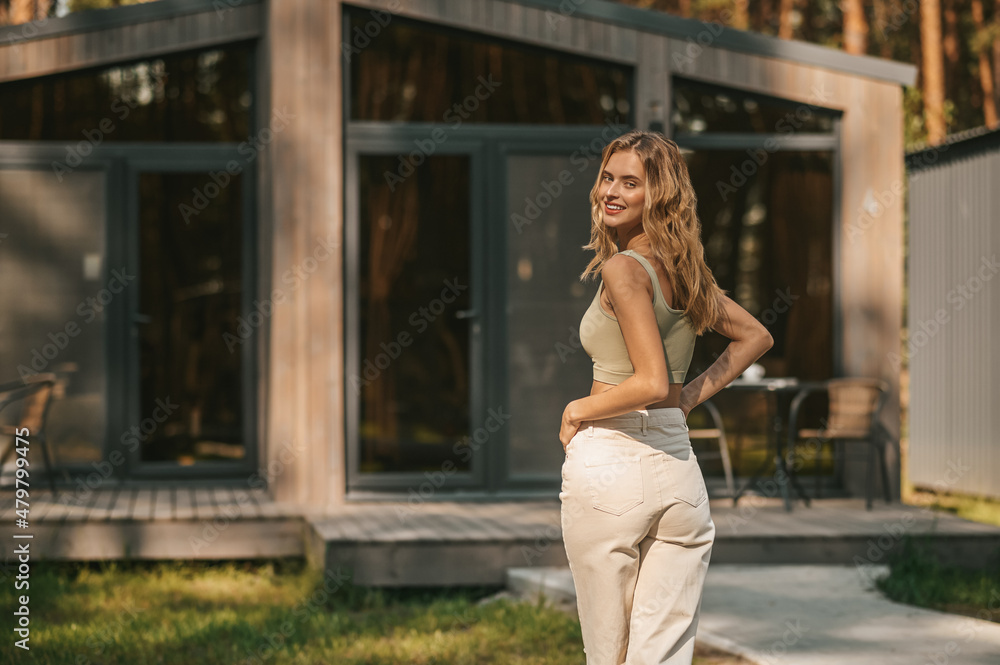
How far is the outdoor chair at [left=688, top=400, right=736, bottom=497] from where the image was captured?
22.1 ft

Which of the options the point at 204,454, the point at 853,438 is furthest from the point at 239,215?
the point at 853,438

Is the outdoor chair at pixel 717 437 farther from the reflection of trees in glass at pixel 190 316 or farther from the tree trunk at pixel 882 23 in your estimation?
the tree trunk at pixel 882 23

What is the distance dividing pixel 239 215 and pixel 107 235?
86cm

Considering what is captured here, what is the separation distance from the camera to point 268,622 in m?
4.76

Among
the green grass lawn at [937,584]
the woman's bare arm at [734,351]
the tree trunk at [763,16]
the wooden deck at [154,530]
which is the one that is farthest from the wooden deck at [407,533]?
the tree trunk at [763,16]

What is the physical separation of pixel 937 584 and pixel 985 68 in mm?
13940

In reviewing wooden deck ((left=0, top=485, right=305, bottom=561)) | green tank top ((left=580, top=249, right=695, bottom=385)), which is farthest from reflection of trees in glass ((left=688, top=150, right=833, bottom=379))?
green tank top ((left=580, top=249, right=695, bottom=385))

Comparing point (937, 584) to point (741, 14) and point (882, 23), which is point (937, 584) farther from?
point (882, 23)

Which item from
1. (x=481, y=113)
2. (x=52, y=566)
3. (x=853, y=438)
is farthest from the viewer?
(x=481, y=113)

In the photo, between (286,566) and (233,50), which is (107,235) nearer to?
(233,50)

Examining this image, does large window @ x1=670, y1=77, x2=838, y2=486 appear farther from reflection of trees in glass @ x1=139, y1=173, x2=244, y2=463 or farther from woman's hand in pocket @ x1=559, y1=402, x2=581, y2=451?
woman's hand in pocket @ x1=559, y1=402, x2=581, y2=451

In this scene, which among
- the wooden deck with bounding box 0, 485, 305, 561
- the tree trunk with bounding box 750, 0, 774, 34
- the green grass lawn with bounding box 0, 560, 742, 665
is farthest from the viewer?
the tree trunk with bounding box 750, 0, 774, 34

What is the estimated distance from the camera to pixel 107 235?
684cm

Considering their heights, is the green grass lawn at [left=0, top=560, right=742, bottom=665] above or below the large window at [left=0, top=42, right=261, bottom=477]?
below
